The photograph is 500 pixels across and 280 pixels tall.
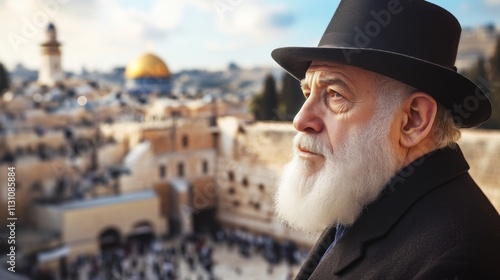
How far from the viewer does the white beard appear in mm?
1412

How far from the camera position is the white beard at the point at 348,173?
1412mm

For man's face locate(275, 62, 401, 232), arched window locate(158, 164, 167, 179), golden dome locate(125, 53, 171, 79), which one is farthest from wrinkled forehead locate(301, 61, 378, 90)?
golden dome locate(125, 53, 171, 79)

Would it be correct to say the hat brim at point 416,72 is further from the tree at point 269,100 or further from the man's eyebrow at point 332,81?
the tree at point 269,100

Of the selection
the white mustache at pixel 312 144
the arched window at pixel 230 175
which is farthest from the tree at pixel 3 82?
the white mustache at pixel 312 144

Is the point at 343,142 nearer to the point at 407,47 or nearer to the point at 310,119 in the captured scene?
the point at 310,119

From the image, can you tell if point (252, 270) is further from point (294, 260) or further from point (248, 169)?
point (248, 169)

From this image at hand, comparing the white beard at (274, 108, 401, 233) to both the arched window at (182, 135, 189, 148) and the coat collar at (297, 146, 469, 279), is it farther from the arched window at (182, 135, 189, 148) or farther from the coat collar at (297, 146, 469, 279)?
the arched window at (182, 135, 189, 148)

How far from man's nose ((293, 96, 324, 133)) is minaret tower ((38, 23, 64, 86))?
131 feet

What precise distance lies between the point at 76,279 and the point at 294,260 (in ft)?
22.5

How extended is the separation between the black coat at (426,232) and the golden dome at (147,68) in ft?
123

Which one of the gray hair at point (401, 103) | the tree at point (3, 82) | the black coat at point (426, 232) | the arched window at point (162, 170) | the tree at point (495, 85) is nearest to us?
the black coat at point (426, 232)

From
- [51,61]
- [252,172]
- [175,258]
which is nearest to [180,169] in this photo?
[252,172]

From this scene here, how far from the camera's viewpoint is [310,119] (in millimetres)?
1467

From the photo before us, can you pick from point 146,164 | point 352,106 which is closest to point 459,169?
point 352,106
